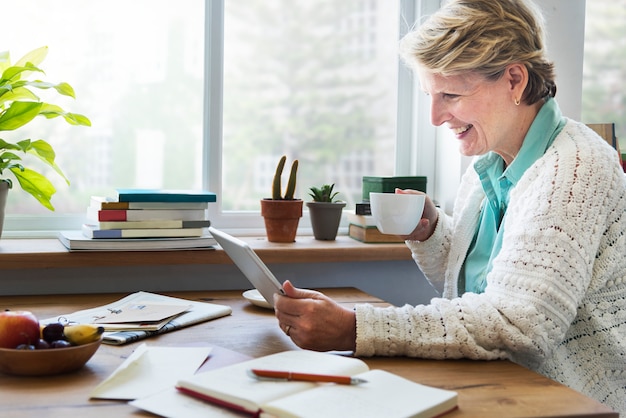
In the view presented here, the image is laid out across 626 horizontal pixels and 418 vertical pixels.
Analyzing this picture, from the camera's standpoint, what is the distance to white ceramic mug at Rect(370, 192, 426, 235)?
153cm

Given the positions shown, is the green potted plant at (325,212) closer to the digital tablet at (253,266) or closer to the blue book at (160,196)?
the blue book at (160,196)

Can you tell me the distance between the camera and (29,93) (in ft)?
6.14

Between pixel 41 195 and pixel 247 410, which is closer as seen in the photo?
pixel 247 410

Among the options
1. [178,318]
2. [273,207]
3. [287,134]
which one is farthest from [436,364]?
[287,134]

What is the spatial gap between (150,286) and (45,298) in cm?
34

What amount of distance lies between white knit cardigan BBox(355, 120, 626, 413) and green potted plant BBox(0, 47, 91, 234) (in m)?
0.99

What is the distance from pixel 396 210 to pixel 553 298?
1.29 ft

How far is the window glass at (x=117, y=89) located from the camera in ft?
6.88

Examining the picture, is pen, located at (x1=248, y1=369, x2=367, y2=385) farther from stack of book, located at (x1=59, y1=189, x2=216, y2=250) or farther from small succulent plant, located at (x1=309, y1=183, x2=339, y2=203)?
small succulent plant, located at (x1=309, y1=183, x2=339, y2=203)

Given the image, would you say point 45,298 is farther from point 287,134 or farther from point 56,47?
point 287,134

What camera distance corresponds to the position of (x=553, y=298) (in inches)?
49.5

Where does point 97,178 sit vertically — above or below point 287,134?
below

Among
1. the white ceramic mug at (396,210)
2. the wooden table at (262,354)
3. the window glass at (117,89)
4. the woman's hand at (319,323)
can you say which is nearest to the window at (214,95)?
the window glass at (117,89)

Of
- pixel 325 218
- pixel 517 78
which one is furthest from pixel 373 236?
pixel 517 78
